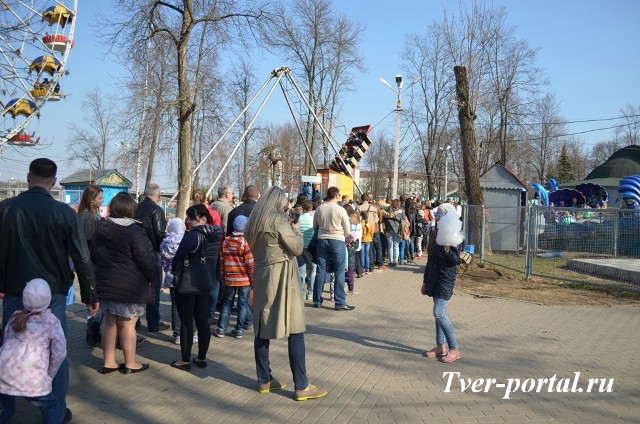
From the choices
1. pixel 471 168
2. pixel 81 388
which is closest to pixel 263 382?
pixel 81 388

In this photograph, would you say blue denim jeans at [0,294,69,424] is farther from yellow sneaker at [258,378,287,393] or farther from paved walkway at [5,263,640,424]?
yellow sneaker at [258,378,287,393]

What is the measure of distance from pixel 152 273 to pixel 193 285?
17.6 inches

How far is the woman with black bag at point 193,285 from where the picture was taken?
5754mm

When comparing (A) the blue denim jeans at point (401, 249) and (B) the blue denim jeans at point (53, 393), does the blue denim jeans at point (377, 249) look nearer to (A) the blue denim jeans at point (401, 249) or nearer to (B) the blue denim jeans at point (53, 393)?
(A) the blue denim jeans at point (401, 249)

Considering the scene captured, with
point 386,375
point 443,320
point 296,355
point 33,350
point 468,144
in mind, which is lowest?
point 386,375

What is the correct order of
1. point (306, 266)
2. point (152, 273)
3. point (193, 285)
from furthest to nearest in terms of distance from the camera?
point (306, 266) < point (193, 285) < point (152, 273)

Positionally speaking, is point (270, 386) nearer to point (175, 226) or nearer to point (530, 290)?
point (175, 226)

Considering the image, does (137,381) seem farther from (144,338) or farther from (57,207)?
(57,207)

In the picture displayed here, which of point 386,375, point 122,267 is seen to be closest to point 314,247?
point 386,375

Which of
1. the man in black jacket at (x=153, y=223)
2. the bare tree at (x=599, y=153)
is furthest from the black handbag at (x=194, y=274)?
the bare tree at (x=599, y=153)

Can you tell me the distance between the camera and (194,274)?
227 inches

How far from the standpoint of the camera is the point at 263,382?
523cm

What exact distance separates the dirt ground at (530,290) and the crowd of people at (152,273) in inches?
172

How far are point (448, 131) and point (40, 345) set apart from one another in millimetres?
38546
